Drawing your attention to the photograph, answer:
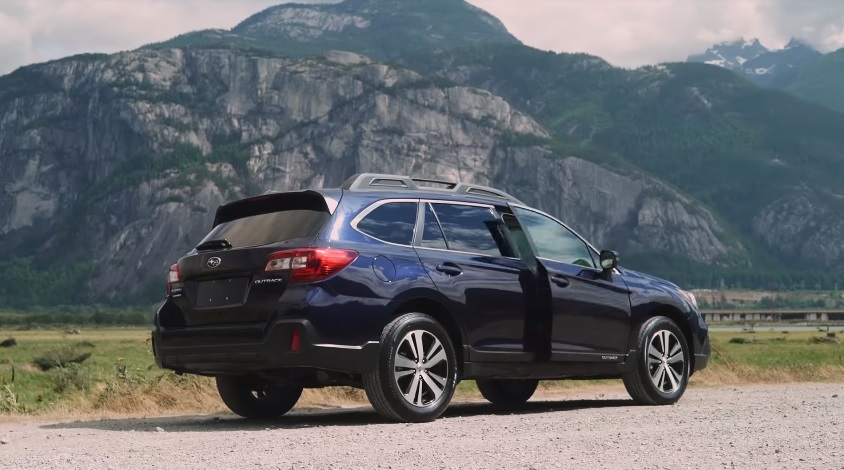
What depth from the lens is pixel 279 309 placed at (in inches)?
353

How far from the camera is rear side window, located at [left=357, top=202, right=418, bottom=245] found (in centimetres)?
964

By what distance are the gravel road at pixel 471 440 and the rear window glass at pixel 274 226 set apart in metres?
1.61

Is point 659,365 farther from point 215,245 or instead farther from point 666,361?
point 215,245

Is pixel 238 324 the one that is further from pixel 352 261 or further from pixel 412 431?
pixel 412 431

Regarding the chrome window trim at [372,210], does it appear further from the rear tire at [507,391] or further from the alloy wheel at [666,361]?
the alloy wheel at [666,361]

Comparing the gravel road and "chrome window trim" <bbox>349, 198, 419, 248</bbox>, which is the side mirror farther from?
"chrome window trim" <bbox>349, 198, 419, 248</bbox>

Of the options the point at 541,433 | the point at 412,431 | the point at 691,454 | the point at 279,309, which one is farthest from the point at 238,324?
the point at 691,454

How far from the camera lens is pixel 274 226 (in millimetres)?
9695

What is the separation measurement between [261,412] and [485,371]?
2.37 m

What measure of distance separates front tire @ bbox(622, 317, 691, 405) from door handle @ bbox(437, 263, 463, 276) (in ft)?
8.63

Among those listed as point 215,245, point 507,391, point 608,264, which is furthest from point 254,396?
point 608,264

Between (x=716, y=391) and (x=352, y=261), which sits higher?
(x=352, y=261)

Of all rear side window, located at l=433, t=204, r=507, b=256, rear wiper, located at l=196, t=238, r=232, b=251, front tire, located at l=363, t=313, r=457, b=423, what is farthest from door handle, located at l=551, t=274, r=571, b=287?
rear wiper, located at l=196, t=238, r=232, b=251

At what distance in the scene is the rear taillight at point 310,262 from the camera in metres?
8.98
